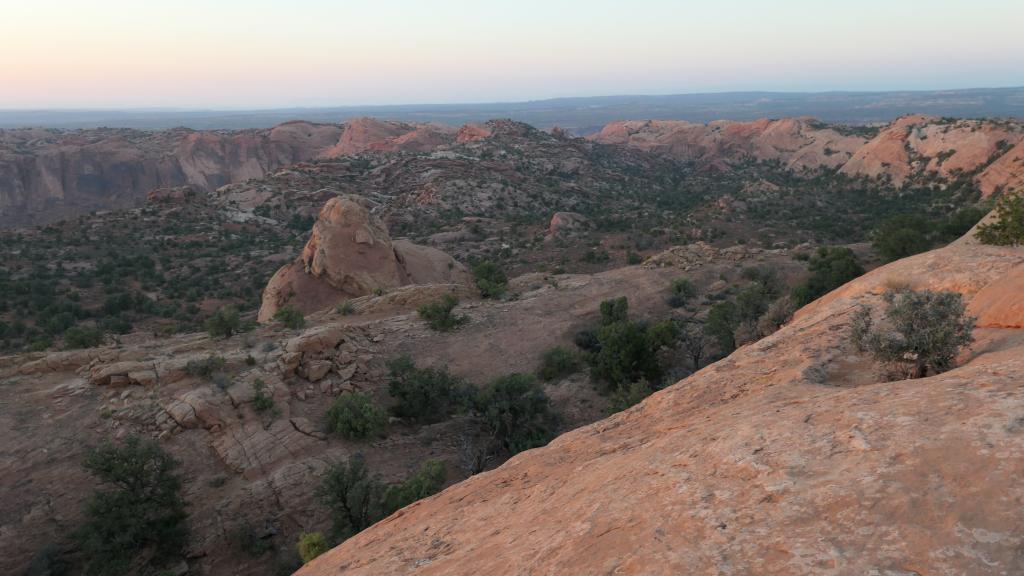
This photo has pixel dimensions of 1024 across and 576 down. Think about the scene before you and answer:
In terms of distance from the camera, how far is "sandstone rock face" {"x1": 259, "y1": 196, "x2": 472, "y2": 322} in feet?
87.2

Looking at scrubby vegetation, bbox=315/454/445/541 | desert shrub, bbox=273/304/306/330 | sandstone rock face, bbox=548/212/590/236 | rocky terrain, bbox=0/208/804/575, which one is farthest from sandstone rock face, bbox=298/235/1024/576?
sandstone rock face, bbox=548/212/590/236

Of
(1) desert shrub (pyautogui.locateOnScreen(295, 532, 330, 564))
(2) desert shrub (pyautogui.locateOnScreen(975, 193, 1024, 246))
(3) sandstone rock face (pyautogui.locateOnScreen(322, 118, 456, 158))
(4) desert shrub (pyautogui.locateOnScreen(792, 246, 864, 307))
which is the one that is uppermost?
(3) sandstone rock face (pyautogui.locateOnScreen(322, 118, 456, 158))

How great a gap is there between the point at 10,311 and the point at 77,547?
2613cm

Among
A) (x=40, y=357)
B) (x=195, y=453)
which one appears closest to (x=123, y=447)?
(x=195, y=453)

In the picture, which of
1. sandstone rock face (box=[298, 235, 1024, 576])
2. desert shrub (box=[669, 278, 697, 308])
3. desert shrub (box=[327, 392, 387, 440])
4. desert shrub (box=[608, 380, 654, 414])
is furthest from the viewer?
desert shrub (box=[669, 278, 697, 308])

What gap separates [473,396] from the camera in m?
15.7

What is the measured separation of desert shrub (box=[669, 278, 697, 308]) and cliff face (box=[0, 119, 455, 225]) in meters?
64.4

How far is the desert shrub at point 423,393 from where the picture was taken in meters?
15.7

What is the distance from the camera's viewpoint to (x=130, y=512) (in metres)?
10.8

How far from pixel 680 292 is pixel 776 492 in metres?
21.4

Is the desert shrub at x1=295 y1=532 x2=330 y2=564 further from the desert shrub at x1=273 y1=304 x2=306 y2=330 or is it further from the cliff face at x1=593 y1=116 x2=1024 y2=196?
the cliff face at x1=593 y1=116 x2=1024 y2=196

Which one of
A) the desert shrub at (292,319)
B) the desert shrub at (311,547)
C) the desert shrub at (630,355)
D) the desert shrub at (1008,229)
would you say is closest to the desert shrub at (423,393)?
the desert shrub at (630,355)

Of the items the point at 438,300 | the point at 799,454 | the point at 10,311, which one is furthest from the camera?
the point at 10,311

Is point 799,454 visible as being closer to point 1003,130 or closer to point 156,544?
point 156,544
